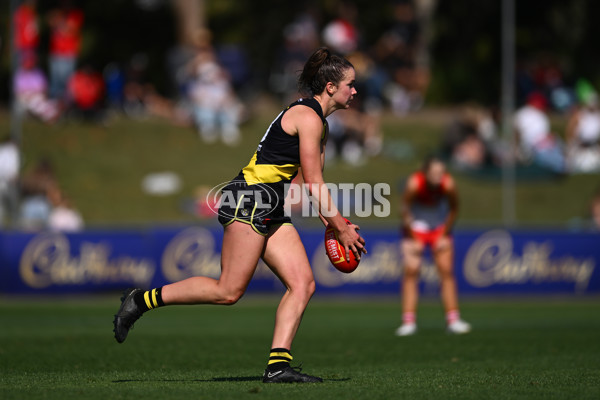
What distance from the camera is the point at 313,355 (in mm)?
9953

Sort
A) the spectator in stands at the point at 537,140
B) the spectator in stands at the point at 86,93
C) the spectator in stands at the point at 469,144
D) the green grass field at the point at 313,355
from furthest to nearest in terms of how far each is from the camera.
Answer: the spectator in stands at the point at 86,93
the spectator in stands at the point at 537,140
the spectator in stands at the point at 469,144
the green grass field at the point at 313,355

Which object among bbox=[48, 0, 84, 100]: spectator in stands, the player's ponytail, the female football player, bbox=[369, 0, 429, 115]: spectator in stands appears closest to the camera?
the female football player

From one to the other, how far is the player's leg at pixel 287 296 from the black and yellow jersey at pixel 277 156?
0.41 metres

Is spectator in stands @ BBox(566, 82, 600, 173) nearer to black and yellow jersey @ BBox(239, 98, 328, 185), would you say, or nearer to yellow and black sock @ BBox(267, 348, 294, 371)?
black and yellow jersey @ BBox(239, 98, 328, 185)

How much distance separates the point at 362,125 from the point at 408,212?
12.6m

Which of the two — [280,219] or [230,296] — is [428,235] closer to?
[280,219]

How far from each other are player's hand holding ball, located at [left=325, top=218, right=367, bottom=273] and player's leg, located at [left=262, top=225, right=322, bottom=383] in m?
0.24

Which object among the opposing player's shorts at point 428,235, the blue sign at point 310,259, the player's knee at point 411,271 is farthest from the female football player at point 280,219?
the blue sign at point 310,259

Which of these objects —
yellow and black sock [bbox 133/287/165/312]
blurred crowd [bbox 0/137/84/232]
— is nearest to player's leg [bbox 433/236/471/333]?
yellow and black sock [bbox 133/287/165/312]

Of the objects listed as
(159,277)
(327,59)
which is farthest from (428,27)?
(327,59)

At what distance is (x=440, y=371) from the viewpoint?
26.9 ft

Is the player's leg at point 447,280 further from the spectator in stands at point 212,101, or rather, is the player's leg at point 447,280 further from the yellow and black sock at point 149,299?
the spectator in stands at point 212,101

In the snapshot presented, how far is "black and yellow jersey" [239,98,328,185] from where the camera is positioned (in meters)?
7.15

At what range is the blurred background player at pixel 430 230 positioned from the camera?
1238 centimetres
